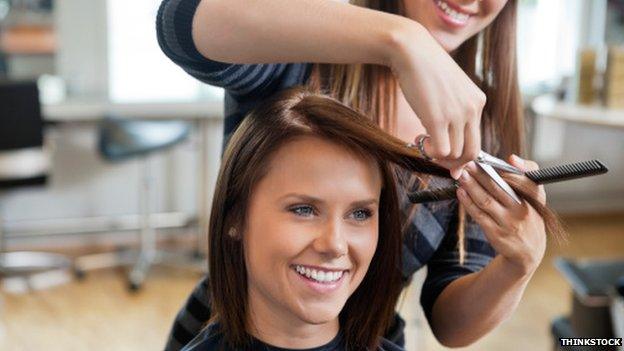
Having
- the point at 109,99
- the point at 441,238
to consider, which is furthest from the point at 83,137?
the point at 441,238

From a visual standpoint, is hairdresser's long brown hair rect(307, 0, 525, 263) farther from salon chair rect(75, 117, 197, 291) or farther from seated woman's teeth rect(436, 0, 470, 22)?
salon chair rect(75, 117, 197, 291)

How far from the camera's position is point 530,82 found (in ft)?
15.8

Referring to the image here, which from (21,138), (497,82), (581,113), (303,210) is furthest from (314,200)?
(21,138)

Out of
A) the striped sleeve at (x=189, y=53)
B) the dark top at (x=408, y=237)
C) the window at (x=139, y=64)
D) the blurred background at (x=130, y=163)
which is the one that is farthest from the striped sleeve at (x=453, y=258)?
the window at (x=139, y=64)

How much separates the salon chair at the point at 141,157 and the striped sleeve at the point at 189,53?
279 centimetres

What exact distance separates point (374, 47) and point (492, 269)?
40cm

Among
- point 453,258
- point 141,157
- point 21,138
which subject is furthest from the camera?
point 141,157

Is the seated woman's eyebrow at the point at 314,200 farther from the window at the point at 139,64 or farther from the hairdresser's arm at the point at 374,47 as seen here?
the window at the point at 139,64

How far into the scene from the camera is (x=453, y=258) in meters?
1.18

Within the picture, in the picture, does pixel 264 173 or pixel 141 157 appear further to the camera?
pixel 141 157

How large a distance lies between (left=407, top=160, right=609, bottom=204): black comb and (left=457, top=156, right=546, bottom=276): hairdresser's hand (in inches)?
0.6

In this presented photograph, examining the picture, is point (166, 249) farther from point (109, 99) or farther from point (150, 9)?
point (150, 9)

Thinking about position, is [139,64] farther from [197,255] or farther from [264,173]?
[264,173]

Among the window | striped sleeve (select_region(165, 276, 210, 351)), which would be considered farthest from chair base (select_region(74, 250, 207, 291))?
striped sleeve (select_region(165, 276, 210, 351))
